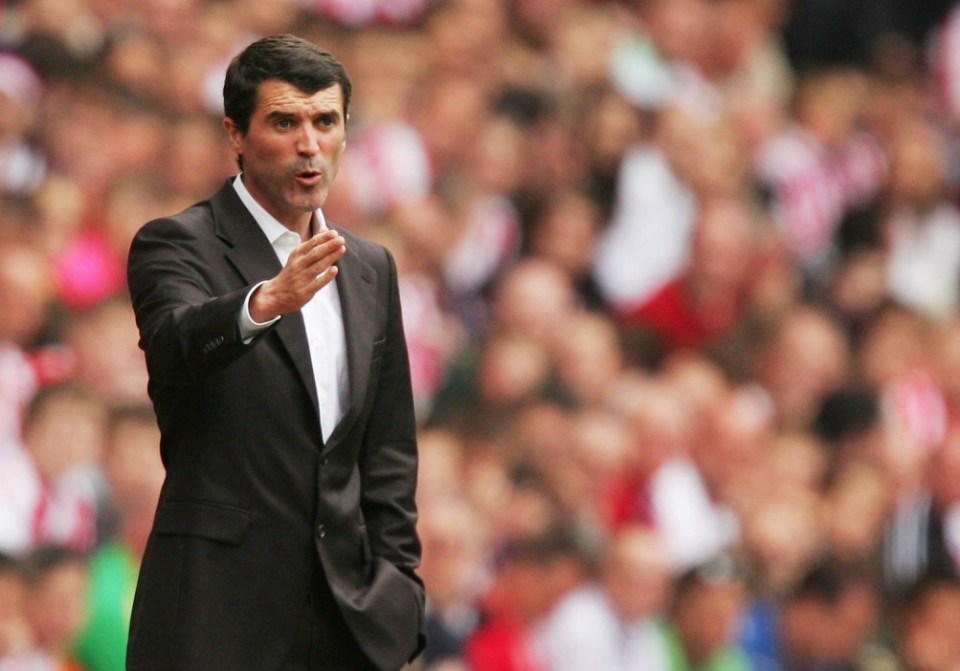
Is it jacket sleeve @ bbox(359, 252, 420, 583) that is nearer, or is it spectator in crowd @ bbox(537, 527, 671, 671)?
jacket sleeve @ bbox(359, 252, 420, 583)

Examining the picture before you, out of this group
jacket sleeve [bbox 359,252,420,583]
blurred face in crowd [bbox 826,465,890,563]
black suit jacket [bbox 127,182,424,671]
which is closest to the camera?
black suit jacket [bbox 127,182,424,671]

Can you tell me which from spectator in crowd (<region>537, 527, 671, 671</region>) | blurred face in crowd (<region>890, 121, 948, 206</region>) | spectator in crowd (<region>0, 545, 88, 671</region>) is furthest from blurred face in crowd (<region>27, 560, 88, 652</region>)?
blurred face in crowd (<region>890, 121, 948, 206</region>)

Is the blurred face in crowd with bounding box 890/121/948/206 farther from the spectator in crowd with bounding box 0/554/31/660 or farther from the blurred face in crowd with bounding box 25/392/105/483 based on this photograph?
the spectator in crowd with bounding box 0/554/31/660

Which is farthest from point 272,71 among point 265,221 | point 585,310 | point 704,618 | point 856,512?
point 856,512

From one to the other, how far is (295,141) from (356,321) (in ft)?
0.84

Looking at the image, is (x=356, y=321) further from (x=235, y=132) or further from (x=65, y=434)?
(x=65, y=434)

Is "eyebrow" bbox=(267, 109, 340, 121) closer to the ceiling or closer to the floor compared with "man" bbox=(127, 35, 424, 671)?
closer to the ceiling

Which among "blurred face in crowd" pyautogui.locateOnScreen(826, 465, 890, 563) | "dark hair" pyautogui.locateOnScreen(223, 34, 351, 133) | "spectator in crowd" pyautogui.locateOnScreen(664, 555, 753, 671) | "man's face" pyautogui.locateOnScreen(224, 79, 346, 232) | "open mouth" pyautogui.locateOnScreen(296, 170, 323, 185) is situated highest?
"dark hair" pyautogui.locateOnScreen(223, 34, 351, 133)

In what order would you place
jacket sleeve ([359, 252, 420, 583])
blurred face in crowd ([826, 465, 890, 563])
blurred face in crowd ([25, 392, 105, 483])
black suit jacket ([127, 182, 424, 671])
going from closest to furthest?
black suit jacket ([127, 182, 424, 671]), jacket sleeve ([359, 252, 420, 583]), blurred face in crowd ([25, 392, 105, 483]), blurred face in crowd ([826, 465, 890, 563])

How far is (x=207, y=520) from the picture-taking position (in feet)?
6.69

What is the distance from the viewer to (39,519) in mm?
4207

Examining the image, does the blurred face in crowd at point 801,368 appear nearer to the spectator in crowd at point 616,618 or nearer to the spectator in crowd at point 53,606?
the spectator in crowd at point 616,618

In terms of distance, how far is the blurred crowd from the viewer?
4426 mm

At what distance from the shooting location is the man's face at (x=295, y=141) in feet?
6.72
